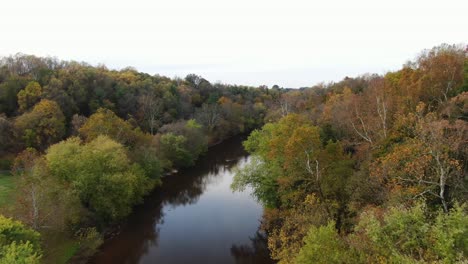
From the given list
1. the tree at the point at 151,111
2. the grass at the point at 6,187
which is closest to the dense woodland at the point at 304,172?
the grass at the point at 6,187

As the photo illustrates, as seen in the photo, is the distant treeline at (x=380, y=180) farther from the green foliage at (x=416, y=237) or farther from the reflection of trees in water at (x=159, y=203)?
the reflection of trees in water at (x=159, y=203)

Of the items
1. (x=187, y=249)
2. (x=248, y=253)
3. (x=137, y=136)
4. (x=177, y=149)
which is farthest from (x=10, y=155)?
(x=248, y=253)

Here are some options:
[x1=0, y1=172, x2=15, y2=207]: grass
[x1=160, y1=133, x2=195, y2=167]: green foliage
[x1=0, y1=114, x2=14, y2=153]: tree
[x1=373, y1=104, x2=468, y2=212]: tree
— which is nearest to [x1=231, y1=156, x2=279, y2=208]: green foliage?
[x1=373, y1=104, x2=468, y2=212]: tree

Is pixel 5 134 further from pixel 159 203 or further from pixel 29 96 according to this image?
pixel 159 203

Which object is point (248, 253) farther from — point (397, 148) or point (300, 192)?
point (397, 148)

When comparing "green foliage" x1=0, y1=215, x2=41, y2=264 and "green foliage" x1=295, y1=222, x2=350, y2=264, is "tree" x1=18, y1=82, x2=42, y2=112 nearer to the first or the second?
"green foliage" x1=0, y1=215, x2=41, y2=264

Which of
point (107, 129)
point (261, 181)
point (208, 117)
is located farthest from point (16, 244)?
point (208, 117)

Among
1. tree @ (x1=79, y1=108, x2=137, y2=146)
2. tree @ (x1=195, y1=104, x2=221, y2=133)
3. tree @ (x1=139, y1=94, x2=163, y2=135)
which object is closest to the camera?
tree @ (x1=79, y1=108, x2=137, y2=146)
